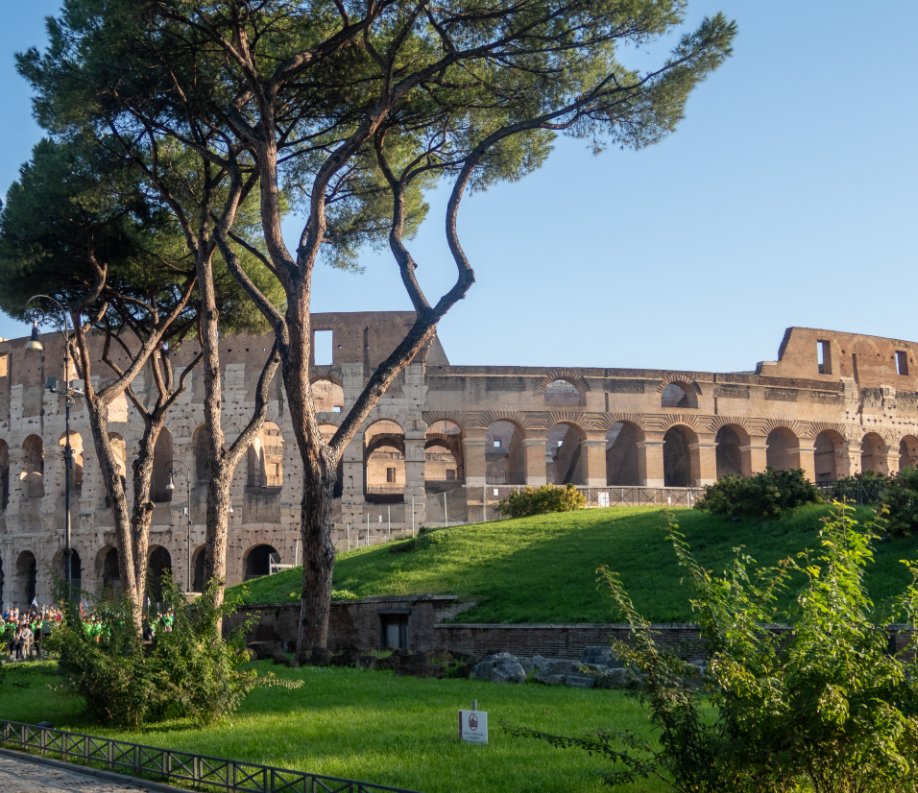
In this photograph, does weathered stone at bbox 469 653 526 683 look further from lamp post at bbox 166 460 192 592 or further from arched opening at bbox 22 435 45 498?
arched opening at bbox 22 435 45 498

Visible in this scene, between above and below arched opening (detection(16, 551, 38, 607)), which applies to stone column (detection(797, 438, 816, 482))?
above

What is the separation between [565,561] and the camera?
57.1ft

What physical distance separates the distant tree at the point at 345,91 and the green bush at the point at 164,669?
337cm

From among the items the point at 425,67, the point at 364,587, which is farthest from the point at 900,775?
the point at 364,587

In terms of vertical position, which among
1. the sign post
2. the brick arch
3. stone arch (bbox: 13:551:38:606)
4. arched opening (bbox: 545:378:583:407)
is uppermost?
the brick arch

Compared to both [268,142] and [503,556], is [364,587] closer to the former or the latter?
[503,556]

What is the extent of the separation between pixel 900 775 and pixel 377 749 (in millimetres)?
3934

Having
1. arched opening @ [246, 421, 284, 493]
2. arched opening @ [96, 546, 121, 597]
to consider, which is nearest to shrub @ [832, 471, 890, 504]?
arched opening @ [246, 421, 284, 493]

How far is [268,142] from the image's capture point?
1310cm

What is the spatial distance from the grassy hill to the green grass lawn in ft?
11.3

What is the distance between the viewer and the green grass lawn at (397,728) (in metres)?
6.73

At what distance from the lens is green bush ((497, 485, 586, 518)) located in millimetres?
23000

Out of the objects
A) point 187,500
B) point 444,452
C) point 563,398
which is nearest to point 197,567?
point 187,500

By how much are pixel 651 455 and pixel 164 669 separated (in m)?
21.1
